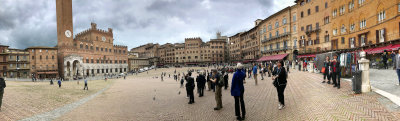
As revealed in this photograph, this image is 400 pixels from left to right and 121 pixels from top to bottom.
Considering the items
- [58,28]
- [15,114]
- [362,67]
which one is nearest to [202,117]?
[362,67]

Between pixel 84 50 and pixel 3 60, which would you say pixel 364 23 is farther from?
pixel 3 60

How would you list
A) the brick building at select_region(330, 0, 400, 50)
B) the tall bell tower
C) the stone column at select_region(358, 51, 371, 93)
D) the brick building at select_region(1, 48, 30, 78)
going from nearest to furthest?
the stone column at select_region(358, 51, 371, 93), the brick building at select_region(330, 0, 400, 50), the brick building at select_region(1, 48, 30, 78), the tall bell tower

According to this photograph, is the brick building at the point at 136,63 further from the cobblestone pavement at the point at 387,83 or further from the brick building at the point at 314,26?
the cobblestone pavement at the point at 387,83

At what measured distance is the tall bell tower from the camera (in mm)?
49500

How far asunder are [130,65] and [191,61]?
94.3 ft

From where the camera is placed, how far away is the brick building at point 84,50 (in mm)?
49531

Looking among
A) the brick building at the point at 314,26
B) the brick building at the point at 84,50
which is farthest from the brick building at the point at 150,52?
the brick building at the point at 314,26

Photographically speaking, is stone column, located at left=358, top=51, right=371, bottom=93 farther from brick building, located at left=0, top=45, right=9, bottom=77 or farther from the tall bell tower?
brick building, located at left=0, top=45, right=9, bottom=77

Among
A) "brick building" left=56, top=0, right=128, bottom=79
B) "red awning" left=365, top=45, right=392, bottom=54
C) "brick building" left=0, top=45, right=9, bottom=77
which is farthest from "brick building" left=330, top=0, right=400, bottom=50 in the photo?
"brick building" left=0, top=45, right=9, bottom=77

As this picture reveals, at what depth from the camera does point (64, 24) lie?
50.0m

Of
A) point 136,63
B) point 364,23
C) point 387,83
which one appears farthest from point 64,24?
point 364,23

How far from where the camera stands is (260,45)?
51.6m

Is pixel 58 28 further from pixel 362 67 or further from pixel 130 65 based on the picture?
pixel 362 67

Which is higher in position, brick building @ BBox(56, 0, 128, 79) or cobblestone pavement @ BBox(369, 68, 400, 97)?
brick building @ BBox(56, 0, 128, 79)
